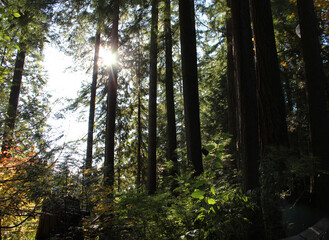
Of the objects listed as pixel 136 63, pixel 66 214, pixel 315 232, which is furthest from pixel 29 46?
pixel 315 232

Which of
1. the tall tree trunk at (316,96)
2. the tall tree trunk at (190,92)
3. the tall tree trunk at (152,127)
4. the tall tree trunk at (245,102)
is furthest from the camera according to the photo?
the tall tree trunk at (152,127)

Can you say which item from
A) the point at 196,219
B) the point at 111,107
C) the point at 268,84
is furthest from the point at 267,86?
the point at 111,107

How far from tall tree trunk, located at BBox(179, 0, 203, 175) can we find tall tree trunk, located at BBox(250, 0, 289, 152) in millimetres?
1795

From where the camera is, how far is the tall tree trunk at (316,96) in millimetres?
5812

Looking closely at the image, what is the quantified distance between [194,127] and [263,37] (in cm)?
279

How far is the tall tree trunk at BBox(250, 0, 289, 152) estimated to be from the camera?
5211 millimetres

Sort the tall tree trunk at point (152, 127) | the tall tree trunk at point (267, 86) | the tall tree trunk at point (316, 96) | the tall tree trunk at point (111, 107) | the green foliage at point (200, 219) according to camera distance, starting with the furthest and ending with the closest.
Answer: the tall tree trunk at point (152, 127) < the tall tree trunk at point (111, 107) < the tall tree trunk at point (316, 96) < the tall tree trunk at point (267, 86) < the green foliage at point (200, 219)

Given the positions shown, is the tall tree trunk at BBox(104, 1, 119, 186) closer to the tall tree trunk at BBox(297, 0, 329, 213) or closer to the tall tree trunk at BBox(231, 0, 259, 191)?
the tall tree trunk at BBox(231, 0, 259, 191)

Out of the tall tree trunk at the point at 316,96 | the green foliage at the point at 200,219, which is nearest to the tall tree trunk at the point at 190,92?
the green foliage at the point at 200,219

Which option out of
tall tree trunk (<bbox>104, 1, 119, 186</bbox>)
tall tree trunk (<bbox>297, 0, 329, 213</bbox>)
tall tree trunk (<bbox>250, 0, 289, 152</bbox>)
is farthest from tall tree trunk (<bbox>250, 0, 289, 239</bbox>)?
tall tree trunk (<bbox>104, 1, 119, 186</bbox>)

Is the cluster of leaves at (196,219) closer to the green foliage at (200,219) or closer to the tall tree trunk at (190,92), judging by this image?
the green foliage at (200,219)

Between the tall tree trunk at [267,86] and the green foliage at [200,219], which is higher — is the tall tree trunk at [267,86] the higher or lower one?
the higher one

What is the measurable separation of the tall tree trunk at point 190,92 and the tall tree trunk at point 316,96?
2.90m

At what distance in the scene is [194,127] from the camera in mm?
6691
